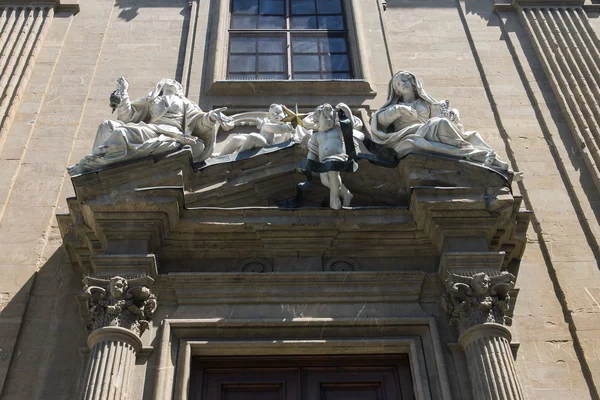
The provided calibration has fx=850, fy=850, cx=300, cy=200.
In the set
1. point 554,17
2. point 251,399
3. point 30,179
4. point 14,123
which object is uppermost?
point 554,17

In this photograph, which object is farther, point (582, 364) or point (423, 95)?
point (423, 95)

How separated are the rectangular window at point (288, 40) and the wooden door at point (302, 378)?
5198mm

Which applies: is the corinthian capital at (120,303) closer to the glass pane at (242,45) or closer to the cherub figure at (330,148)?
→ the cherub figure at (330,148)

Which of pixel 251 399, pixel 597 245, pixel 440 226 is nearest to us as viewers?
pixel 251 399

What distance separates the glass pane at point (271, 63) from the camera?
12.3 m

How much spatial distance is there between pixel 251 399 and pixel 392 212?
92.7 inches

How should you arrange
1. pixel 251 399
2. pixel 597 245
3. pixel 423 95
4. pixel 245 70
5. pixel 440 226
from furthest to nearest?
pixel 245 70 < pixel 423 95 < pixel 597 245 < pixel 440 226 < pixel 251 399

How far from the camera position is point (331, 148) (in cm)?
864

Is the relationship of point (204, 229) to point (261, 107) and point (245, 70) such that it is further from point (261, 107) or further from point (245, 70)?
point (245, 70)

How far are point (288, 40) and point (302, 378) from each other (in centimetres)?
634

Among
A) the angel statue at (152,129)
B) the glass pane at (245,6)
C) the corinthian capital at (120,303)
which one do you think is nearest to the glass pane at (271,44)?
the glass pane at (245,6)

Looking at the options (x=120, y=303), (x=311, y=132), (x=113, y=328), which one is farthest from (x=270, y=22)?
(x=113, y=328)

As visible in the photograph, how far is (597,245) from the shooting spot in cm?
927

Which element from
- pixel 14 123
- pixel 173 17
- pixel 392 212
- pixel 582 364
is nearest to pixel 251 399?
pixel 392 212
